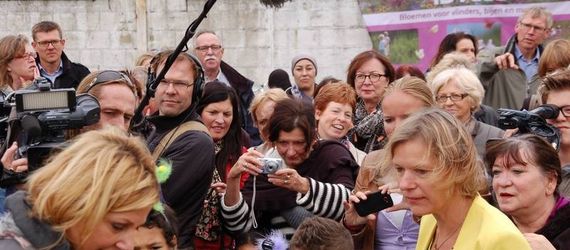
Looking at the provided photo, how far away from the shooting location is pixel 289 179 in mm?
5391

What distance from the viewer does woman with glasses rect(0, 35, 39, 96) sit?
747 centimetres

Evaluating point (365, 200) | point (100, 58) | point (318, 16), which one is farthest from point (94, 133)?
point (100, 58)

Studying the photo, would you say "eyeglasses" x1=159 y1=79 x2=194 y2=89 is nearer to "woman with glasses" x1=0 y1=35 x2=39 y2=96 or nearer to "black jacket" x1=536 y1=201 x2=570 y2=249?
"black jacket" x1=536 y1=201 x2=570 y2=249

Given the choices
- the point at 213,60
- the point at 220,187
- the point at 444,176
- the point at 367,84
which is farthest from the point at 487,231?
the point at 213,60

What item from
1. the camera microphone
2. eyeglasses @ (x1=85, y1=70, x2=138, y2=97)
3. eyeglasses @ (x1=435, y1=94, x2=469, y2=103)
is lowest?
eyeglasses @ (x1=435, y1=94, x2=469, y2=103)

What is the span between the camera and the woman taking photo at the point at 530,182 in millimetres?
4477

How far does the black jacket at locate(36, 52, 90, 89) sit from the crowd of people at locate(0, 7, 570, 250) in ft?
4.26

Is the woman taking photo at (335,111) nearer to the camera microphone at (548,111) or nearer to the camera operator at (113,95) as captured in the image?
the camera microphone at (548,111)

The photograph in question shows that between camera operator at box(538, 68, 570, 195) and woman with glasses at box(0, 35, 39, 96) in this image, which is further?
woman with glasses at box(0, 35, 39, 96)

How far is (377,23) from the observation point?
11.5 m

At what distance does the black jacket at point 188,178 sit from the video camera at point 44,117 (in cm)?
118

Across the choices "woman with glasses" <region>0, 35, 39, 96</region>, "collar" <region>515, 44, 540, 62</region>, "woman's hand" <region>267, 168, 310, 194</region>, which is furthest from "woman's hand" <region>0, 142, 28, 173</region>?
"collar" <region>515, 44, 540, 62</region>

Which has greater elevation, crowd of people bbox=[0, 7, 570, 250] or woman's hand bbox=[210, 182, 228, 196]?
crowd of people bbox=[0, 7, 570, 250]

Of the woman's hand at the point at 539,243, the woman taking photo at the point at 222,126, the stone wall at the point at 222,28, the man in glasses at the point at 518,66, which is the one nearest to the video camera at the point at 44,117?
the woman's hand at the point at 539,243
